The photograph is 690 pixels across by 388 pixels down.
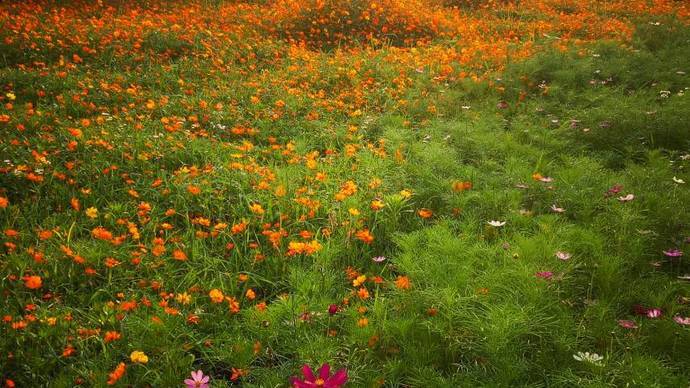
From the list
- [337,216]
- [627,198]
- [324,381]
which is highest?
[324,381]

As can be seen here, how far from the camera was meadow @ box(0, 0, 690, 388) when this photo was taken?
2.42m

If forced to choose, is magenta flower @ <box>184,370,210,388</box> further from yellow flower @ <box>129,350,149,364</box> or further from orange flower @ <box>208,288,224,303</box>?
orange flower @ <box>208,288,224,303</box>

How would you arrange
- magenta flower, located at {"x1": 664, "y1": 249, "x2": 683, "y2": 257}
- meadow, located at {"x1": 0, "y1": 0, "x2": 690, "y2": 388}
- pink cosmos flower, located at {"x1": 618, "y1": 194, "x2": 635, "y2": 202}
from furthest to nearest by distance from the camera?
pink cosmos flower, located at {"x1": 618, "y1": 194, "x2": 635, "y2": 202} → magenta flower, located at {"x1": 664, "y1": 249, "x2": 683, "y2": 257} → meadow, located at {"x1": 0, "y1": 0, "x2": 690, "y2": 388}

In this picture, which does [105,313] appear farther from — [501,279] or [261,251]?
[501,279]

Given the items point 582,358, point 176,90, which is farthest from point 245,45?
point 582,358

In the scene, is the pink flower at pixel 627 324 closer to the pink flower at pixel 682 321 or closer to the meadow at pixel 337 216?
the meadow at pixel 337 216

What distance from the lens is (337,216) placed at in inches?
147

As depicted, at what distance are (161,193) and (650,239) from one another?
12.0ft

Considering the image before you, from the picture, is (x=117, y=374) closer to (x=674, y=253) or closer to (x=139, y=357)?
(x=139, y=357)

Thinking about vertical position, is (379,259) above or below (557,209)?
below

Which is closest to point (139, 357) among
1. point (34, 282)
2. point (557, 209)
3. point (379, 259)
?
point (34, 282)

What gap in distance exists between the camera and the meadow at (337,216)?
2.42m

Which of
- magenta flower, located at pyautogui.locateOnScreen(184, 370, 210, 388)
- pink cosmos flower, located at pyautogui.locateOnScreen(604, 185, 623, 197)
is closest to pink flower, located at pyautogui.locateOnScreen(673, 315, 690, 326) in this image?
pink cosmos flower, located at pyautogui.locateOnScreen(604, 185, 623, 197)

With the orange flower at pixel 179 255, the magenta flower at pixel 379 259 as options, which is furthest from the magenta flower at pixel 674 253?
the orange flower at pixel 179 255
